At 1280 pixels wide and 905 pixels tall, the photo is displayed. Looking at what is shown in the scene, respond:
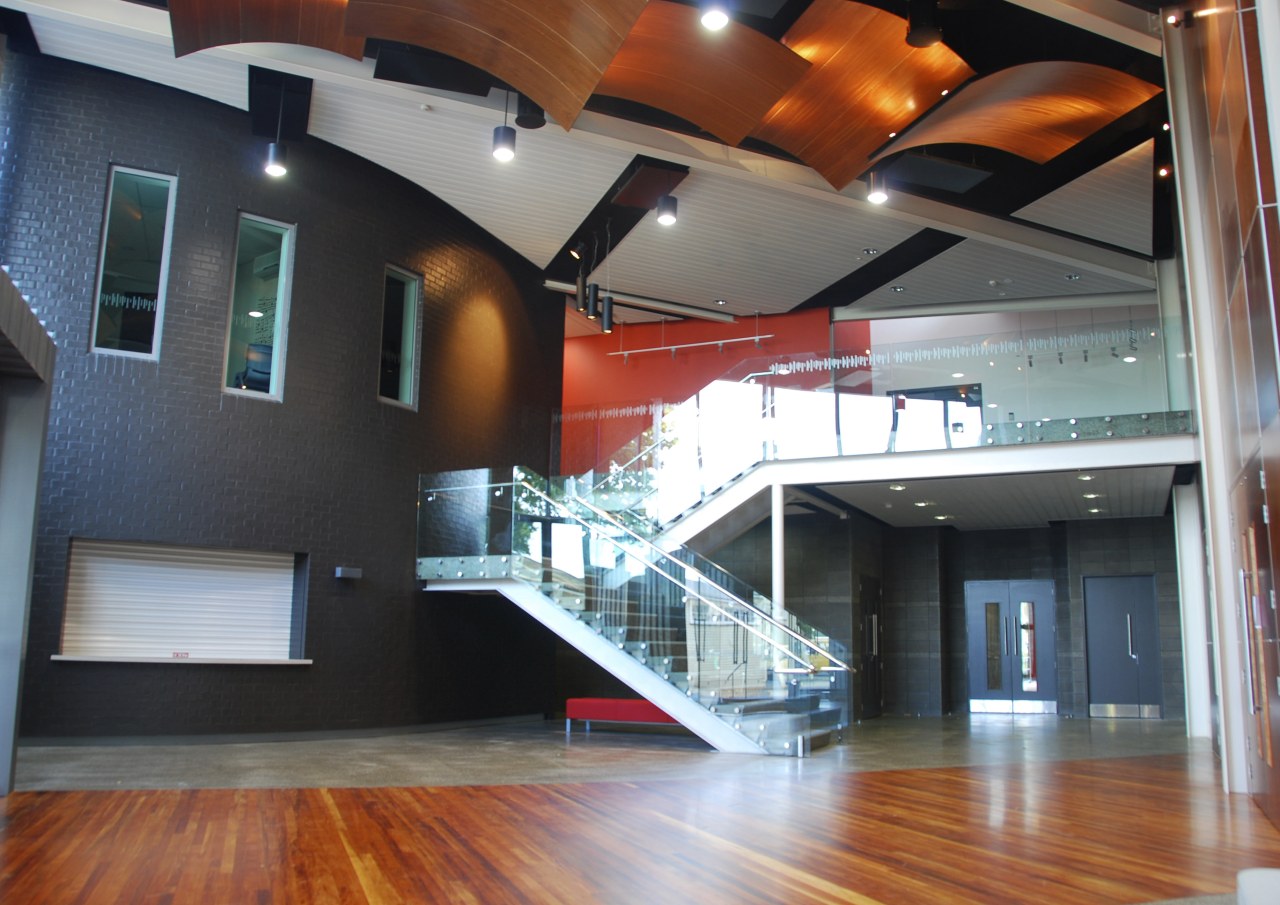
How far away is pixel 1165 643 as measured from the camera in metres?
15.3

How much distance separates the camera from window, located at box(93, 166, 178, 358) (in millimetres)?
10383

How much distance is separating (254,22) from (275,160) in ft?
7.38

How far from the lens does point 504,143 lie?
1003 cm

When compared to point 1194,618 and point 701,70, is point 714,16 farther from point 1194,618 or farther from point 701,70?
point 1194,618

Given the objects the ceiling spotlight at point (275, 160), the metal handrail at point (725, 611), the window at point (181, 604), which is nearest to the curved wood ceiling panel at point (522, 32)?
the ceiling spotlight at point (275, 160)

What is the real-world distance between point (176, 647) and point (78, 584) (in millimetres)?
1101

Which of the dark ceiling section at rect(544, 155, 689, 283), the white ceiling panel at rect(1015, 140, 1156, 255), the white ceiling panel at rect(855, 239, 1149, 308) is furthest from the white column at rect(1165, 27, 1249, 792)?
the white ceiling panel at rect(855, 239, 1149, 308)

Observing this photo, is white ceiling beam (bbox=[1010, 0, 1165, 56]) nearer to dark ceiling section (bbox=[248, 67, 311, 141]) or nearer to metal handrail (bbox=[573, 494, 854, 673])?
metal handrail (bbox=[573, 494, 854, 673])

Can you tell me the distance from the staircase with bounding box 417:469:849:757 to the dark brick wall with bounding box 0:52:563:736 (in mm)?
1091

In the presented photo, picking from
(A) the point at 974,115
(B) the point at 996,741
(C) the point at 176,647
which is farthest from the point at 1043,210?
(C) the point at 176,647

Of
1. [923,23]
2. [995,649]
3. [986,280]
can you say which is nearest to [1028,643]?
[995,649]

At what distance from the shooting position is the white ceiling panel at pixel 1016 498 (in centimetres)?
1267

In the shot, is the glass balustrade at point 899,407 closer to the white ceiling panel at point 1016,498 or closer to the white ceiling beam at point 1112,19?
the white ceiling panel at point 1016,498

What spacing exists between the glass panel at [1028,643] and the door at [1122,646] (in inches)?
44.2
